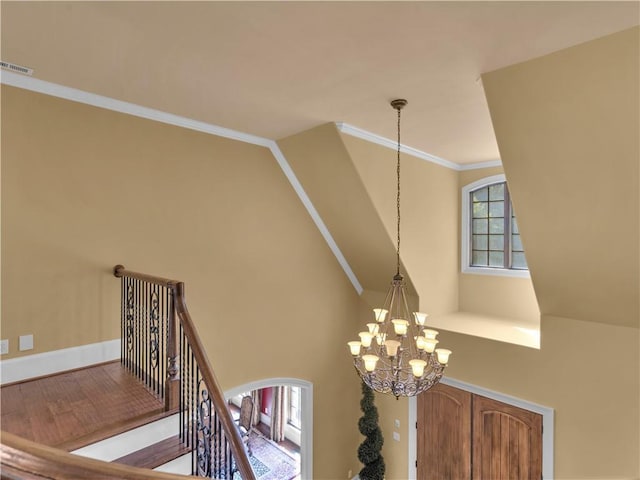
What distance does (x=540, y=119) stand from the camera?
8.78 feet

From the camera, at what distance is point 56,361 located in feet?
10.5

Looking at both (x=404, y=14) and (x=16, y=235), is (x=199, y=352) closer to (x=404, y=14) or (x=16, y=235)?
(x=16, y=235)

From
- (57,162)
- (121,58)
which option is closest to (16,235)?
(57,162)

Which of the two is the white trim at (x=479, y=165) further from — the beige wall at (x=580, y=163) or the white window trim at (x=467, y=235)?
the beige wall at (x=580, y=163)

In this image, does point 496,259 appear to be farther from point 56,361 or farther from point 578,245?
point 56,361

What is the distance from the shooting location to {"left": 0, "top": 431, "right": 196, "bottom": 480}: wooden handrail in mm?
742

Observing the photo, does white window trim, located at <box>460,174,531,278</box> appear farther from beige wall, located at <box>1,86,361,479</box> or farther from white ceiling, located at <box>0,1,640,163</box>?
white ceiling, located at <box>0,1,640,163</box>

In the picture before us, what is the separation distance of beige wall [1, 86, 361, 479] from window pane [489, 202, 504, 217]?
2765mm

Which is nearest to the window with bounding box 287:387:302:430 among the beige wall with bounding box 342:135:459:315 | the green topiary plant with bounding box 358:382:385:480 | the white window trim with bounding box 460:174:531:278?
the green topiary plant with bounding box 358:382:385:480

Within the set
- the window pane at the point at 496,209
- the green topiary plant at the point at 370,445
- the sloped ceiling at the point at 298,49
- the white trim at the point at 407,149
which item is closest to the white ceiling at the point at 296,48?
the sloped ceiling at the point at 298,49

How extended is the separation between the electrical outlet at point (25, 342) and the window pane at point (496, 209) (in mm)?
6322

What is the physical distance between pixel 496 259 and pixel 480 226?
0.62 m

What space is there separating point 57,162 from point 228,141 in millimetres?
1791

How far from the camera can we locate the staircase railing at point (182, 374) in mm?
2215
